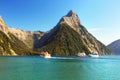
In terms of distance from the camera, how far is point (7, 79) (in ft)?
224

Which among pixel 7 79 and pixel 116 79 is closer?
pixel 7 79

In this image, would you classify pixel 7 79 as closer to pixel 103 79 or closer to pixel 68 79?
pixel 68 79

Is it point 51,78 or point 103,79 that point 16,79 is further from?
point 103,79

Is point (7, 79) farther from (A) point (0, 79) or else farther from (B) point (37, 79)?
(B) point (37, 79)

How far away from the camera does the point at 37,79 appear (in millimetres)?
70000

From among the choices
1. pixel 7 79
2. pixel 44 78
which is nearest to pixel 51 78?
pixel 44 78

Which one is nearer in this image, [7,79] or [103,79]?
[7,79]

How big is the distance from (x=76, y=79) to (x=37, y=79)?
11.4 metres

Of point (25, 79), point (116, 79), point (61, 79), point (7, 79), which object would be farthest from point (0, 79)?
point (116, 79)

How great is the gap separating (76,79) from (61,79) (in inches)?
173

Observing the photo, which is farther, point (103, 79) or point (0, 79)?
point (103, 79)

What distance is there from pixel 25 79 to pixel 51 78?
27.0ft

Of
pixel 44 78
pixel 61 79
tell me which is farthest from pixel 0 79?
pixel 61 79

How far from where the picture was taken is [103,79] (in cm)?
7269
